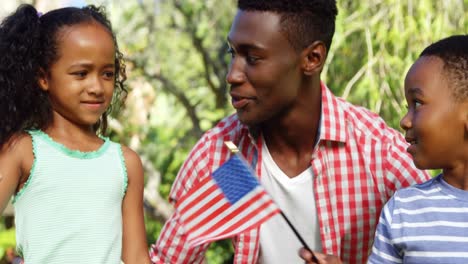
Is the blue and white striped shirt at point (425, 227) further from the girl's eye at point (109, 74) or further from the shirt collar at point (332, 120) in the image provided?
the girl's eye at point (109, 74)

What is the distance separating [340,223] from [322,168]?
0.67ft

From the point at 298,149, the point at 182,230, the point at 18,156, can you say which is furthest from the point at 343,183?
the point at 18,156

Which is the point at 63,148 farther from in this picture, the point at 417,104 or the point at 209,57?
the point at 209,57

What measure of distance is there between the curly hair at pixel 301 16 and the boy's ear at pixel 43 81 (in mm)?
812

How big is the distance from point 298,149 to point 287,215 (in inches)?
9.4

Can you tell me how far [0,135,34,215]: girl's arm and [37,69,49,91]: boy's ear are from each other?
0.18 m

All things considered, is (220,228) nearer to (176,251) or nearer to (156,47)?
(176,251)

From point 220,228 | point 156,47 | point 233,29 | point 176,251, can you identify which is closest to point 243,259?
point 176,251

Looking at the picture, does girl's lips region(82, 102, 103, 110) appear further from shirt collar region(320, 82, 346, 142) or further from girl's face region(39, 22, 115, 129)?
shirt collar region(320, 82, 346, 142)

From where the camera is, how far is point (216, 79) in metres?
7.91

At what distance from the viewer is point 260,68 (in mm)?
3387

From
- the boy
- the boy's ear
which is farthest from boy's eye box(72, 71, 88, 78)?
the boy

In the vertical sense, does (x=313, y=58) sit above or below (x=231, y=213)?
above

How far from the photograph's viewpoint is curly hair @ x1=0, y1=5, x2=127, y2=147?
3.02 m
